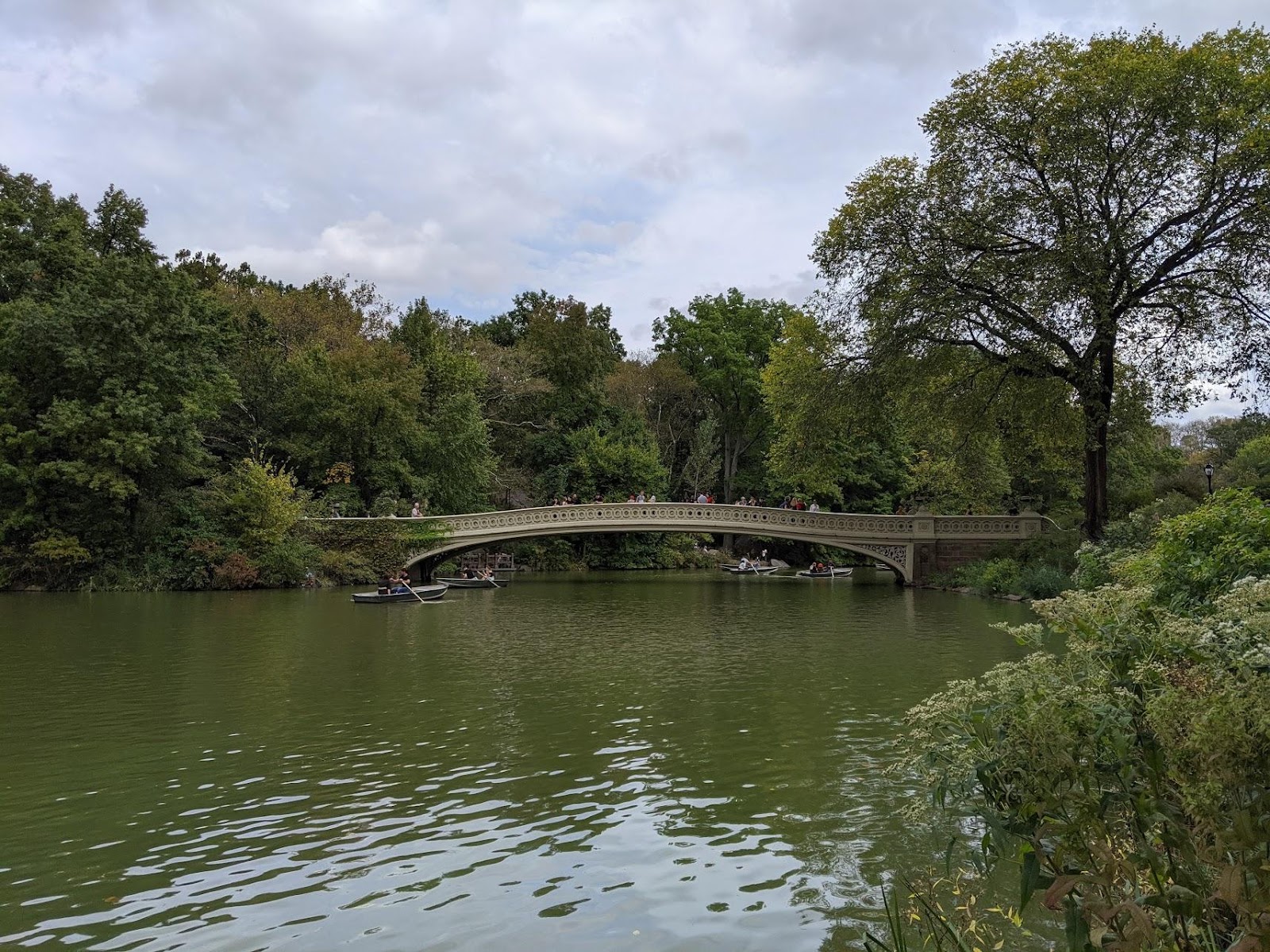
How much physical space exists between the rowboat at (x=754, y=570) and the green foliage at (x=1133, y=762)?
39642mm

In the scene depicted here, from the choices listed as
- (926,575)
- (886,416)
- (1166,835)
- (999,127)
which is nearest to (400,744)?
(1166,835)

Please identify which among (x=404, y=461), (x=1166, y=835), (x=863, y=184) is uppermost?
(x=863, y=184)

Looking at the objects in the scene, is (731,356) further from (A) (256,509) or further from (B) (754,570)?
(A) (256,509)

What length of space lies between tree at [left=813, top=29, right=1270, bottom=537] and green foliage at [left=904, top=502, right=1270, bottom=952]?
19.2 m

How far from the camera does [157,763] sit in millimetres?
8516

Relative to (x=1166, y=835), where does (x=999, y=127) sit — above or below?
above

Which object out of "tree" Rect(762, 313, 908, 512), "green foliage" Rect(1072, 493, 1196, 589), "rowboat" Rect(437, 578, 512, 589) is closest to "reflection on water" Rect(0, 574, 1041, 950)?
"green foliage" Rect(1072, 493, 1196, 589)

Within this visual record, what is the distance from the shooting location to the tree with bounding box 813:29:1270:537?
2081cm

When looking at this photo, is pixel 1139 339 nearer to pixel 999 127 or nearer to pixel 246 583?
pixel 999 127

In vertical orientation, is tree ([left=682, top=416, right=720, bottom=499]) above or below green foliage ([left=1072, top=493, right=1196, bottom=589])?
above

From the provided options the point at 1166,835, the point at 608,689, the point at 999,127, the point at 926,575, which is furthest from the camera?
the point at 926,575

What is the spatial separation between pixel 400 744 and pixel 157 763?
2133 millimetres

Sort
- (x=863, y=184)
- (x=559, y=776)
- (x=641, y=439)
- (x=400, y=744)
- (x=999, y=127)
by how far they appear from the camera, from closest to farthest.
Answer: (x=559, y=776), (x=400, y=744), (x=999, y=127), (x=863, y=184), (x=641, y=439)

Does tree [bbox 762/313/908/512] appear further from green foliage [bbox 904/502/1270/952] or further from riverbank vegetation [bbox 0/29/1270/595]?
green foliage [bbox 904/502/1270/952]
